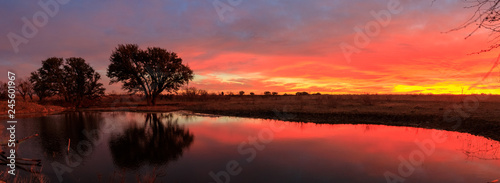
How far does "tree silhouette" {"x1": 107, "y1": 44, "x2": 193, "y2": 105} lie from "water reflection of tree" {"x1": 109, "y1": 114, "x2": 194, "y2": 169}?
28.8 metres

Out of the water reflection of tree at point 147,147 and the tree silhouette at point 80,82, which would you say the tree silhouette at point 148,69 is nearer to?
the tree silhouette at point 80,82

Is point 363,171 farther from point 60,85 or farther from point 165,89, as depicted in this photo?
point 60,85

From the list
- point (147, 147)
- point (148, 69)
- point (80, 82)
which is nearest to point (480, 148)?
point (147, 147)

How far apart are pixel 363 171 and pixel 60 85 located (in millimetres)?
55663

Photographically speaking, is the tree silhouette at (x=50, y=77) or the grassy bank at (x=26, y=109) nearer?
the grassy bank at (x=26, y=109)

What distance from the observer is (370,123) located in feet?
74.2

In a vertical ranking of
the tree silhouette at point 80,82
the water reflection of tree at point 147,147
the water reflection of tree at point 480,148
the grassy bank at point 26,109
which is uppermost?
the tree silhouette at point 80,82

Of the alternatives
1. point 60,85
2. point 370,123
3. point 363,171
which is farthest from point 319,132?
point 60,85

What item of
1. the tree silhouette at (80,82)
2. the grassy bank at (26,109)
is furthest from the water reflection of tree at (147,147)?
the tree silhouette at (80,82)

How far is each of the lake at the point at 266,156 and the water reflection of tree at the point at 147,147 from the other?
47mm

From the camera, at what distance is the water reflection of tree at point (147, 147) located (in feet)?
36.3

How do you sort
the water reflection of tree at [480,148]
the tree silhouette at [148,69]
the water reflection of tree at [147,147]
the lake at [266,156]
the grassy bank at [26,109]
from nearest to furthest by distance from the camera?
1. the lake at [266,156]
2. the water reflection of tree at [147,147]
3. the water reflection of tree at [480,148]
4. the grassy bank at [26,109]
5. the tree silhouette at [148,69]

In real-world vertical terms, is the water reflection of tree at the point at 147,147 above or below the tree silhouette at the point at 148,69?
below

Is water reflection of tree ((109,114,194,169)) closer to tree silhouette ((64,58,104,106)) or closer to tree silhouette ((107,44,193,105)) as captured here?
tree silhouette ((107,44,193,105))
